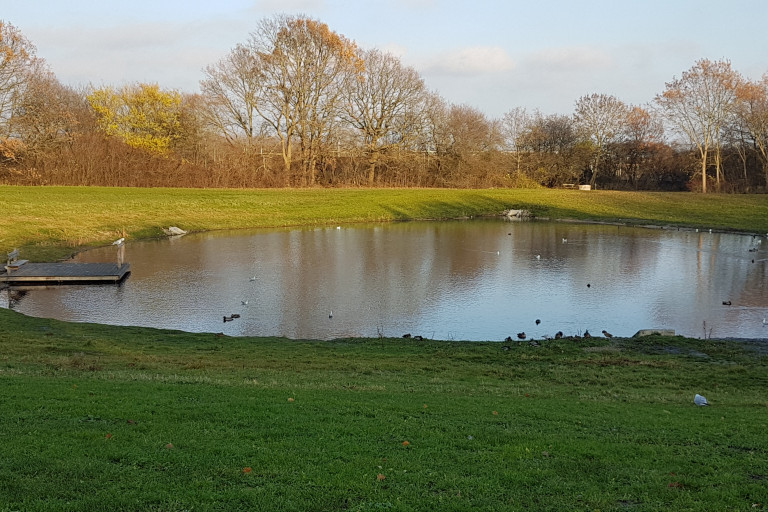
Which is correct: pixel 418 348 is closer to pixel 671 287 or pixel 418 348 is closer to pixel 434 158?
pixel 671 287

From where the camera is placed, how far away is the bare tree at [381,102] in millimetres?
68375

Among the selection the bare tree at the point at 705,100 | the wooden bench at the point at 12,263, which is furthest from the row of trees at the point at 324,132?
the wooden bench at the point at 12,263

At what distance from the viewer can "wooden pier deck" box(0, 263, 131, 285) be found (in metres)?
22.8

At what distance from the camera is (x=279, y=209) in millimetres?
49594

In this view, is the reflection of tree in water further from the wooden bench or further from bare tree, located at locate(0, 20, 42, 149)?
bare tree, located at locate(0, 20, 42, 149)

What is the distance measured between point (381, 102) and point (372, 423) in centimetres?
6462

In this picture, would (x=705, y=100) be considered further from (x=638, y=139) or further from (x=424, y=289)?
(x=424, y=289)

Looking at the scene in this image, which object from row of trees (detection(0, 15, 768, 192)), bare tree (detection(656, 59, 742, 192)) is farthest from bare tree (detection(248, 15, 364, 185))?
bare tree (detection(656, 59, 742, 192))

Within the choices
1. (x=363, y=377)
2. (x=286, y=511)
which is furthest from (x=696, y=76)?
(x=286, y=511)

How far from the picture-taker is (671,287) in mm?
23188

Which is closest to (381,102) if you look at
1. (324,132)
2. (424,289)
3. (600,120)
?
(324,132)

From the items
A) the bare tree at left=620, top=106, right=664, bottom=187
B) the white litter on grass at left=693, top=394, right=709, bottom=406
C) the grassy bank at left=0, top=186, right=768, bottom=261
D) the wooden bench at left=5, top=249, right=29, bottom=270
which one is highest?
the bare tree at left=620, top=106, right=664, bottom=187

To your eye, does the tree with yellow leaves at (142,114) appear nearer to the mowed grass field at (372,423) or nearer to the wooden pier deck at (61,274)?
the wooden pier deck at (61,274)

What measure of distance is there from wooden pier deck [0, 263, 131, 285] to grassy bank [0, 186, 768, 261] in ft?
15.3
